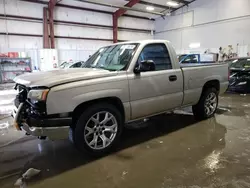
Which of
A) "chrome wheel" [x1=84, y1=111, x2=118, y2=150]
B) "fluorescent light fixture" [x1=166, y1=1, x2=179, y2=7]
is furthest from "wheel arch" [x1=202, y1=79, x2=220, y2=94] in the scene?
"fluorescent light fixture" [x1=166, y1=1, x2=179, y2=7]

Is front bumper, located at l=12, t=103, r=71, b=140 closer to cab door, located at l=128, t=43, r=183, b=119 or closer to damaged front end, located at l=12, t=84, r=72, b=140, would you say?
damaged front end, located at l=12, t=84, r=72, b=140

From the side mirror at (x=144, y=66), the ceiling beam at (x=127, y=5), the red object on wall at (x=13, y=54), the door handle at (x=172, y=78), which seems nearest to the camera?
the side mirror at (x=144, y=66)

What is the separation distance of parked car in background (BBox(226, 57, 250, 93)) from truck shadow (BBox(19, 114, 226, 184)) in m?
4.26

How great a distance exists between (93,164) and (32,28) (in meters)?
13.2

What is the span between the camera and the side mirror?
3.03m

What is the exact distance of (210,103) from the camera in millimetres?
4668

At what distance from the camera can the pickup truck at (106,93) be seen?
96.8 inches

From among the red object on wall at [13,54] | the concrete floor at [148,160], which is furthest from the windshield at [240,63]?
the red object on wall at [13,54]

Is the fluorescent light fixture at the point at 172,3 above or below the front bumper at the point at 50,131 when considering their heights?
above

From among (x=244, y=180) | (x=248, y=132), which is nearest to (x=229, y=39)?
(x=248, y=132)

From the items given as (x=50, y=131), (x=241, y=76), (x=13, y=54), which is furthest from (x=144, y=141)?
(x=13, y=54)

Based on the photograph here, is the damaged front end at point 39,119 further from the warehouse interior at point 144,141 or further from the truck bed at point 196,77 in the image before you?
the truck bed at point 196,77

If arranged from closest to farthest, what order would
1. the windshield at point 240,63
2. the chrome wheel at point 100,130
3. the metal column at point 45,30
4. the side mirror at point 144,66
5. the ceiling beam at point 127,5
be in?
the chrome wheel at point 100,130 → the side mirror at point 144,66 → the windshield at point 240,63 → the metal column at point 45,30 → the ceiling beam at point 127,5

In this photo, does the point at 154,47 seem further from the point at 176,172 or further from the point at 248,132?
the point at 248,132
